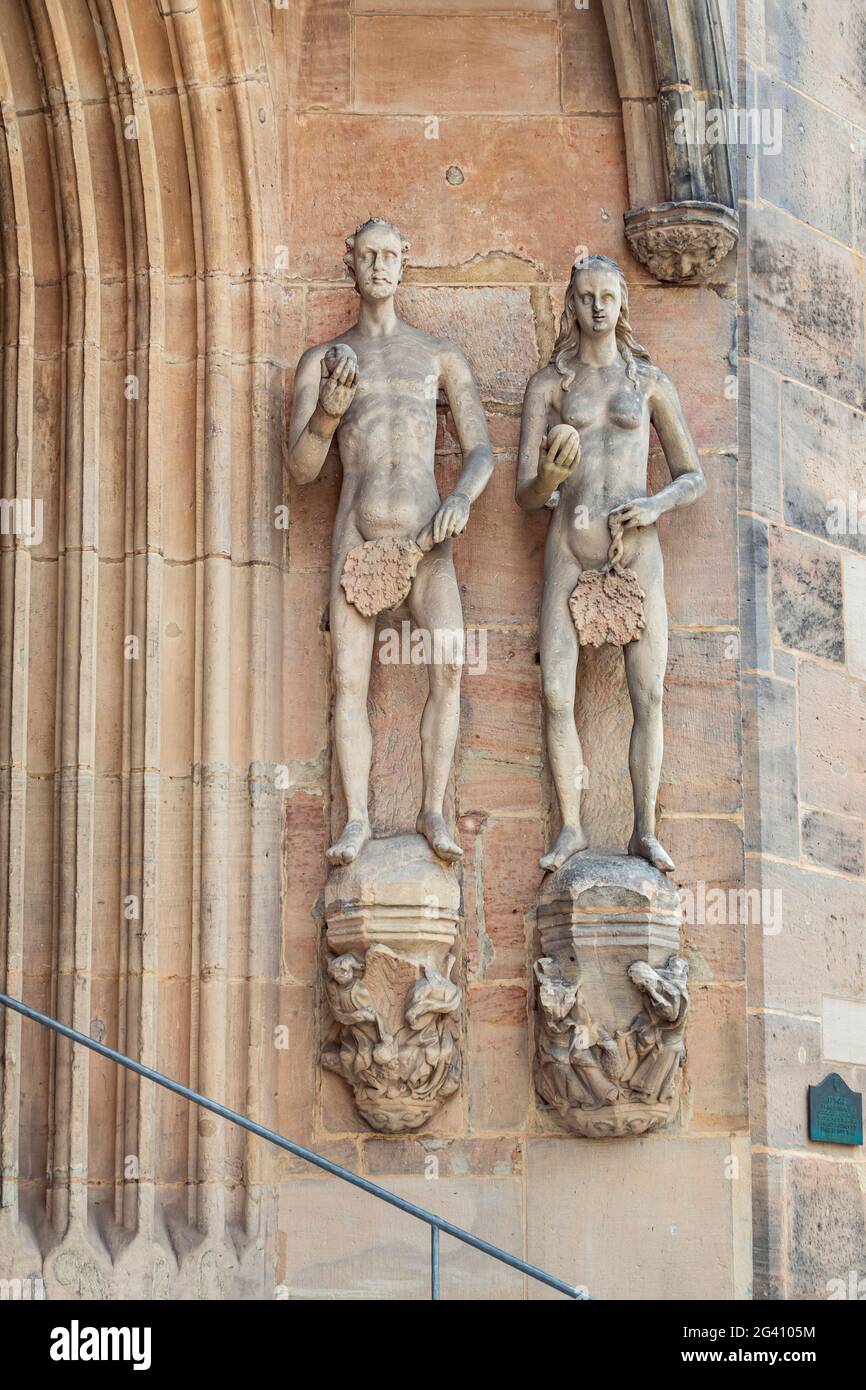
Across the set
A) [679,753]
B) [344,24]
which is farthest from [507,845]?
[344,24]

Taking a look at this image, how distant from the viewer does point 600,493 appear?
7723 millimetres

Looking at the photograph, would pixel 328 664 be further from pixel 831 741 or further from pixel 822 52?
pixel 822 52

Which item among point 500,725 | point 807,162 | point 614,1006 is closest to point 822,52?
point 807,162

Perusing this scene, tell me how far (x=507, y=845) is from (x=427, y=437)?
1189 millimetres

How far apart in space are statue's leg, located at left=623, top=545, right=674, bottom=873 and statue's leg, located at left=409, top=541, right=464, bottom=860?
1.63 ft

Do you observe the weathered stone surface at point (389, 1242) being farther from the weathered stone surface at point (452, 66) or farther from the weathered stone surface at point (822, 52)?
the weathered stone surface at point (822, 52)

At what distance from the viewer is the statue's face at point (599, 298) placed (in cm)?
777

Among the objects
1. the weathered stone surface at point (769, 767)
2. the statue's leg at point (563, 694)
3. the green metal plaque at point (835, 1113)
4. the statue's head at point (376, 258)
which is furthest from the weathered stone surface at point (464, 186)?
the green metal plaque at point (835, 1113)

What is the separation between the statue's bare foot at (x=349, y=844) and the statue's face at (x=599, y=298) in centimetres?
157
